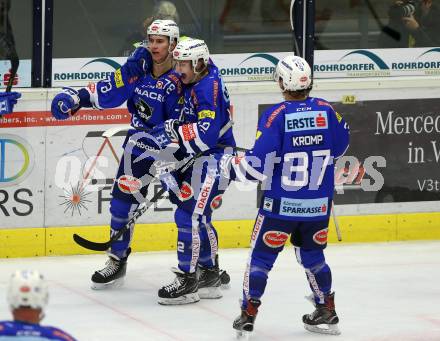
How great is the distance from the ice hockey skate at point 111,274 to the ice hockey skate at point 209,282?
1.65ft

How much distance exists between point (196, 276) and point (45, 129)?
1.68 meters

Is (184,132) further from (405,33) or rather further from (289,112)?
(405,33)

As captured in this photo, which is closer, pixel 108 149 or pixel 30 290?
pixel 30 290

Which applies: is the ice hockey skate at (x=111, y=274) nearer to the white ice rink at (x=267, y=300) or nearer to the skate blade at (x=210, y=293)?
the white ice rink at (x=267, y=300)

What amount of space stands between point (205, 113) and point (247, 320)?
3.90 feet

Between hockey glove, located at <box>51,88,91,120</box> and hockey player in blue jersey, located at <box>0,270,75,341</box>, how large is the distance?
3.47 meters

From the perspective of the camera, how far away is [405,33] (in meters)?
9.24

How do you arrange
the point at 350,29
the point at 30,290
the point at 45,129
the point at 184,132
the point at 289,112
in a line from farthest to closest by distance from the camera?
1. the point at 350,29
2. the point at 45,129
3. the point at 184,132
4. the point at 289,112
5. the point at 30,290

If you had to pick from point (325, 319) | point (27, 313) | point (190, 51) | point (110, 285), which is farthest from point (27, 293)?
point (110, 285)

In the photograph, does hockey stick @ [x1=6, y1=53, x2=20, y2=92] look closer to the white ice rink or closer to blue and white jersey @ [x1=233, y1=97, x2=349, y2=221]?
the white ice rink

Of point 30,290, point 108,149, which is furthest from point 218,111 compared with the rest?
point 30,290

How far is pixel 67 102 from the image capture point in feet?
24.0

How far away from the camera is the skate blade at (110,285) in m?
7.51

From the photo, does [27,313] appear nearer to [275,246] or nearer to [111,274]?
[275,246]
